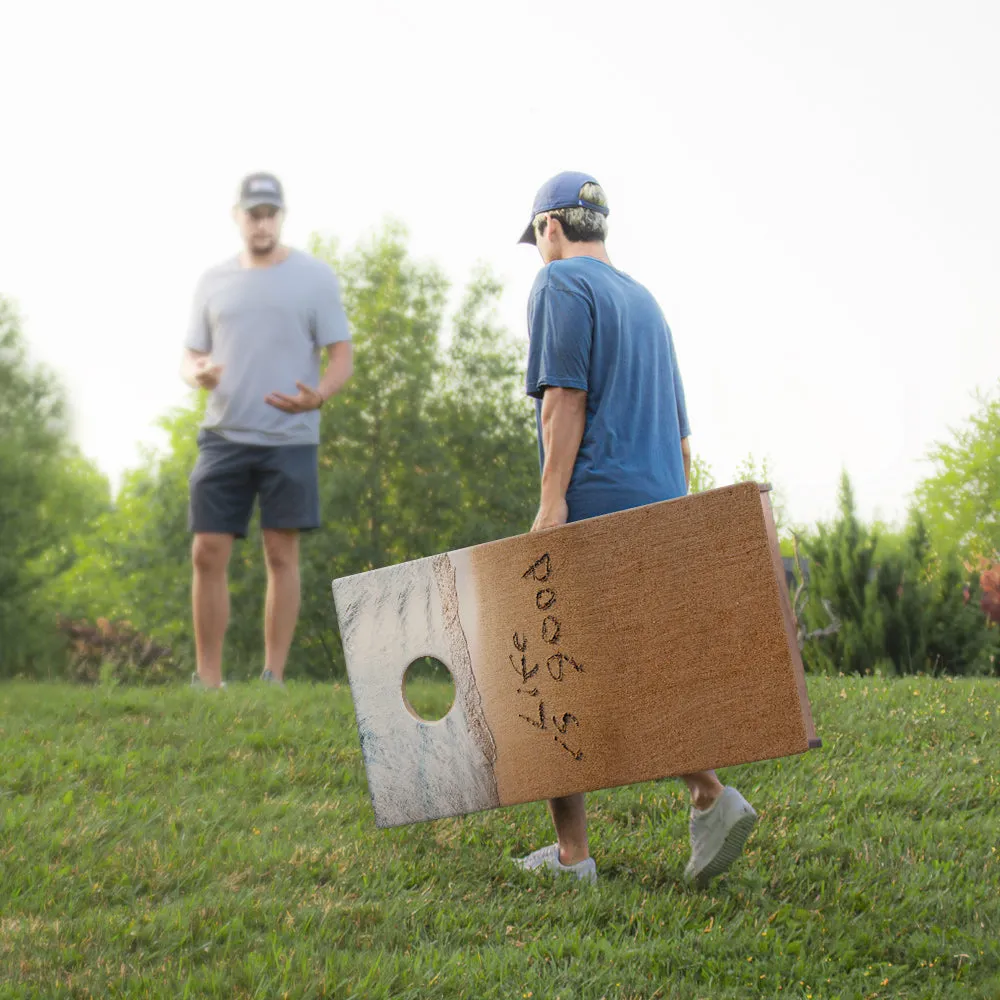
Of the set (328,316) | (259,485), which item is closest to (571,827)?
(259,485)

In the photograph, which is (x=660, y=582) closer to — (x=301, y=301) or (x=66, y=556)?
(x=301, y=301)

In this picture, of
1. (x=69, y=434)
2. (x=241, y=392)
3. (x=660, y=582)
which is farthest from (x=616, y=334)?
(x=69, y=434)

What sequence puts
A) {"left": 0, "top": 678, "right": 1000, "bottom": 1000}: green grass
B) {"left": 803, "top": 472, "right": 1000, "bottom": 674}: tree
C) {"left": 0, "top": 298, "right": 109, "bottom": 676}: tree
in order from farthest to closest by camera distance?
{"left": 0, "top": 298, "right": 109, "bottom": 676}: tree, {"left": 803, "top": 472, "right": 1000, "bottom": 674}: tree, {"left": 0, "top": 678, "right": 1000, "bottom": 1000}: green grass

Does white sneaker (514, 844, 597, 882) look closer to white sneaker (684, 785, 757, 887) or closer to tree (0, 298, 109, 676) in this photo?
white sneaker (684, 785, 757, 887)

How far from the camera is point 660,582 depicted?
3145 millimetres

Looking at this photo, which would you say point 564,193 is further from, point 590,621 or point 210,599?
point 210,599

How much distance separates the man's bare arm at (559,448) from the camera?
352 cm

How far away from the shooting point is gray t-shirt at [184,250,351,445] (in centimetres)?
645

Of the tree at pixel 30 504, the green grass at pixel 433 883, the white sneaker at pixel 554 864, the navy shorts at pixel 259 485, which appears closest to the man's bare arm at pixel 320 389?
the navy shorts at pixel 259 485

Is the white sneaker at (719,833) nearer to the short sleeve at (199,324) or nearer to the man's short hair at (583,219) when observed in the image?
the man's short hair at (583,219)

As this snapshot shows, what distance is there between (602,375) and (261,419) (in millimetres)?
3315

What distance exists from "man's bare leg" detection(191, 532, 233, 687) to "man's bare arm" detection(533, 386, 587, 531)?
11.3 ft

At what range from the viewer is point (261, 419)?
6445 mm

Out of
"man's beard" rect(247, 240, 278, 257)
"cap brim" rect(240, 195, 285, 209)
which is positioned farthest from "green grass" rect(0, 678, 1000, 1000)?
"cap brim" rect(240, 195, 285, 209)
